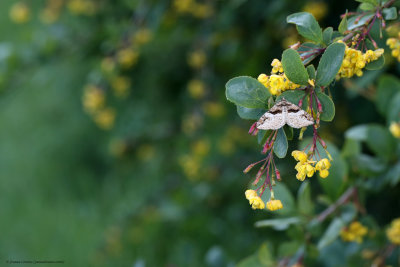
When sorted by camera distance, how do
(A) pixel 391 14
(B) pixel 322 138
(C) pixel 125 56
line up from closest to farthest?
1. (A) pixel 391 14
2. (B) pixel 322 138
3. (C) pixel 125 56

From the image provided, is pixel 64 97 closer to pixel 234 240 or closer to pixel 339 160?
pixel 234 240

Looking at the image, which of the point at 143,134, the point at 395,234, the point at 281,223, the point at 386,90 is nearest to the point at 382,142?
the point at 386,90

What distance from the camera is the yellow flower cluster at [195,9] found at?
190 cm

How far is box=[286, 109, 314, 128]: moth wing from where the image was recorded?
0.71 m

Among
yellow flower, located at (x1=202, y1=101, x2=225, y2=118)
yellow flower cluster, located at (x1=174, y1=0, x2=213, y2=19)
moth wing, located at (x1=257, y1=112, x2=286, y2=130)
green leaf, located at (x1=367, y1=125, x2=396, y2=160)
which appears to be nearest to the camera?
moth wing, located at (x1=257, y1=112, x2=286, y2=130)

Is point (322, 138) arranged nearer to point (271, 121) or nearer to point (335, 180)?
point (335, 180)

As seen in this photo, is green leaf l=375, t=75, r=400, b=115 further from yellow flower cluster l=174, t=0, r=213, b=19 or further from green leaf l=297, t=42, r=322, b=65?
yellow flower cluster l=174, t=0, r=213, b=19

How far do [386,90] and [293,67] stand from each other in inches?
27.6

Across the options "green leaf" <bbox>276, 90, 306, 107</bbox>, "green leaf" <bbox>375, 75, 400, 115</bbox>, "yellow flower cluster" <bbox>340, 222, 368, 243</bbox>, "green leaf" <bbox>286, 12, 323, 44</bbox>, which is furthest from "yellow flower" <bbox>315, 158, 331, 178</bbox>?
"green leaf" <bbox>375, 75, 400, 115</bbox>

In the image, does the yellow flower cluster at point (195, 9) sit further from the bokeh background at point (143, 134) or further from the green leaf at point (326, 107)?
the green leaf at point (326, 107)

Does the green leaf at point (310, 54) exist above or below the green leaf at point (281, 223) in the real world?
above

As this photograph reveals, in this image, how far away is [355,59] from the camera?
0.75 m

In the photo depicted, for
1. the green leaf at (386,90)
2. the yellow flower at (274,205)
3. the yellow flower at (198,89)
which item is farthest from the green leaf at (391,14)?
the yellow flower at (198,89)

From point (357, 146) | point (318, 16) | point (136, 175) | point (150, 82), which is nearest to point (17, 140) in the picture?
point (136, 175)
